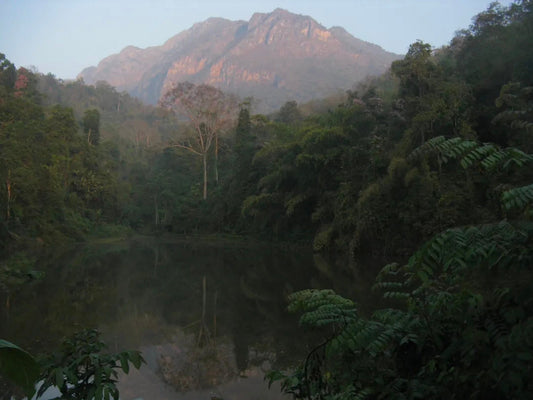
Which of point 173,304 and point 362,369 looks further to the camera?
point 173,304

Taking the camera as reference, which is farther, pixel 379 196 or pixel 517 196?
pixel 379 196

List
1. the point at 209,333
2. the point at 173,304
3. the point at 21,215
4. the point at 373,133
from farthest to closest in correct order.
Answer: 1. the point at 21,215
2. the point at 373,133
3. the point at 173,304
4. the point at 209,333

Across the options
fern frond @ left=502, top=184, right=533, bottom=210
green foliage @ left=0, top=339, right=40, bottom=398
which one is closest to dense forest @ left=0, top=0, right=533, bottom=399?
fern frond @ left=502, top=184, right=533, bottom=210

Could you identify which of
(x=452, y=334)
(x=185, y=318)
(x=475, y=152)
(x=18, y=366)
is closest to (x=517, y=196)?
(x=475, y=152)

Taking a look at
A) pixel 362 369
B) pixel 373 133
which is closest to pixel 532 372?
pixel 362 369

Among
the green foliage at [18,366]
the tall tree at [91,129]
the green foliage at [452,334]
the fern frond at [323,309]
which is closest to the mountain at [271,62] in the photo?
the tall tree at [91,129]

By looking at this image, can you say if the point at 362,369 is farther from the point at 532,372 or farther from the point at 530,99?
the point at 530,99

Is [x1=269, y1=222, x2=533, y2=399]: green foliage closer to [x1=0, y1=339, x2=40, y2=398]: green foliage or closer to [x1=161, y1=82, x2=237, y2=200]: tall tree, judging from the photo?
[x1=0, y1=339, x2=40, y2=398]: green foliage

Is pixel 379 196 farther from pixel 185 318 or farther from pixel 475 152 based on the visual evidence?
pixel 475 152
